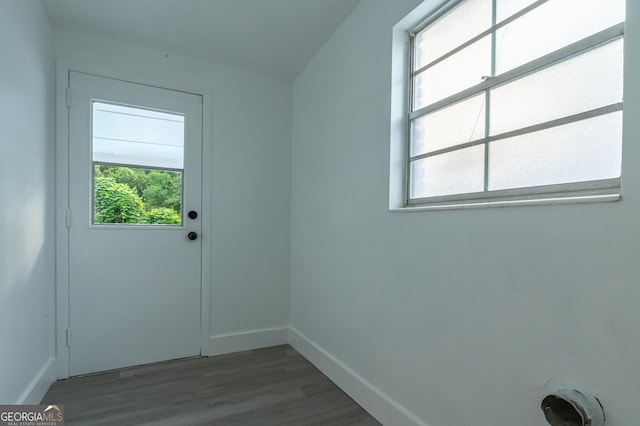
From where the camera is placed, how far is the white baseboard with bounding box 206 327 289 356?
2543 millimetres

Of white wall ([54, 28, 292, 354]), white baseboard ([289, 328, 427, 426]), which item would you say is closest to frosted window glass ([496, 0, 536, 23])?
white baseboard ([289, 328, 427, 426])

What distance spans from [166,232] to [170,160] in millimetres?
567

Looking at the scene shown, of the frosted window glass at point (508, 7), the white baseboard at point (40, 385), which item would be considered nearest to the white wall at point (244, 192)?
the white baseboard at point (40, 385)

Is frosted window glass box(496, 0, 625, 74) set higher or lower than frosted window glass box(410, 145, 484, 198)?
higher

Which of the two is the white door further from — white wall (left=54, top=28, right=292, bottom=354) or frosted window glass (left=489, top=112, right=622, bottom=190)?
frosted window glass (left=489, top=112, right=622, bottom=190)

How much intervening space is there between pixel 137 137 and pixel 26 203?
0.86 metres

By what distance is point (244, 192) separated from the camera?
269 centimetres

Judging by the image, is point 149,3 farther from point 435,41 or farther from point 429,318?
point 429,318

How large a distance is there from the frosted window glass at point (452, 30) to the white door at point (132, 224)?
5.77 ft

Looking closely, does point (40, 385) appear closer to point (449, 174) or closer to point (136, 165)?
point (136, 165)

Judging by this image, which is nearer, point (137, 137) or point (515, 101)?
point (515, 101)

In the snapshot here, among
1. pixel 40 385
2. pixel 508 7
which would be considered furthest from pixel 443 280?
pixel 40 385

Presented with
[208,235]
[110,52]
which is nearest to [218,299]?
[208,235]

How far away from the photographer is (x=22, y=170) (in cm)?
163
